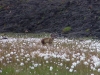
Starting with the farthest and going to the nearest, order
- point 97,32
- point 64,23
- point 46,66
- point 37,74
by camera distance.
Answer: point 64,23 → point 97,32 → point 46,66 → point 37,74

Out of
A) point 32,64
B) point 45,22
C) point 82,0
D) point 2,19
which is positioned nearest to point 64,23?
point 45,22

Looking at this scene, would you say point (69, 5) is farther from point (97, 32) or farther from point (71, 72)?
point (71, 72)

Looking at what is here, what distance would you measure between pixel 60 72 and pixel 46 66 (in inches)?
39.1

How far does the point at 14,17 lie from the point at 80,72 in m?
33.8

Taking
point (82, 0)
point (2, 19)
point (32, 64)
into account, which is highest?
point (32, 64)

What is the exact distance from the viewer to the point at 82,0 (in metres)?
42.8

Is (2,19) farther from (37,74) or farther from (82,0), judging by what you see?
(37,74)

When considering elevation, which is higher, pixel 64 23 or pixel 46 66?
pixel 46 66

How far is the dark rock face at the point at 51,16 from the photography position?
1470 inches

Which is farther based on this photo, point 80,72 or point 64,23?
point 64,23

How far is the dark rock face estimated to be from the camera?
1470 inches

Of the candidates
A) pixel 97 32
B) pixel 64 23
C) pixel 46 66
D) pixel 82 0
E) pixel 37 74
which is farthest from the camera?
pixel 82 0

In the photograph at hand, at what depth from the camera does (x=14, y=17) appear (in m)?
43.2

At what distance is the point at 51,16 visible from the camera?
1644 inches
